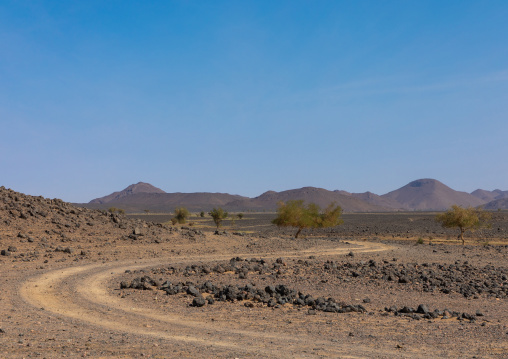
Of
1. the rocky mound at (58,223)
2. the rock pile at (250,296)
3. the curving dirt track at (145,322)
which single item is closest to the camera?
the curving dirt track at (145,322)

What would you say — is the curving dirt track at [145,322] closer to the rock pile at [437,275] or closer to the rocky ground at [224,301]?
the rocky ground at [224,301]

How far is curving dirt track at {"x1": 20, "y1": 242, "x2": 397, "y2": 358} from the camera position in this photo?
36.6 ft

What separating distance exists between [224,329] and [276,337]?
159cm

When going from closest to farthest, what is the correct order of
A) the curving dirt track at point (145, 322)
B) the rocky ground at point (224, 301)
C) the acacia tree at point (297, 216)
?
the curving dirt track at point (145, 322)
the rocky ground at point (224, 301)
the acacia tree at point (297, 216)

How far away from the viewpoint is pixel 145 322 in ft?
45.9

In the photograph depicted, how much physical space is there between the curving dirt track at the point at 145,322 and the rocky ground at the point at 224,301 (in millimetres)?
40

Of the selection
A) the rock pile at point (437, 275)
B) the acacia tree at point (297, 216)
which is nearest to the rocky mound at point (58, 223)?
the rock pile at point (437, 275)

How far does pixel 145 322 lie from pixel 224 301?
4071 mm

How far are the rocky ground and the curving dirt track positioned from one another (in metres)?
0.04

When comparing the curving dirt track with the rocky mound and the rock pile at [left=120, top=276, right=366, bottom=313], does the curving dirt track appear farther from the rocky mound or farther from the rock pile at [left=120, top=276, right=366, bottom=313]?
the rocky mound

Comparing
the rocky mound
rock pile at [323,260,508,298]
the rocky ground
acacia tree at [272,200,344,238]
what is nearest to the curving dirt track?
the rocky ground

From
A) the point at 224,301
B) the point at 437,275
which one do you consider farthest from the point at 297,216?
the point at 224,301

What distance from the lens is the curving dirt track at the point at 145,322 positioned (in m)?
11.1

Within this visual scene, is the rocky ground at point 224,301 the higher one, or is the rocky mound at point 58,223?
the rocky mound at point 58,223
